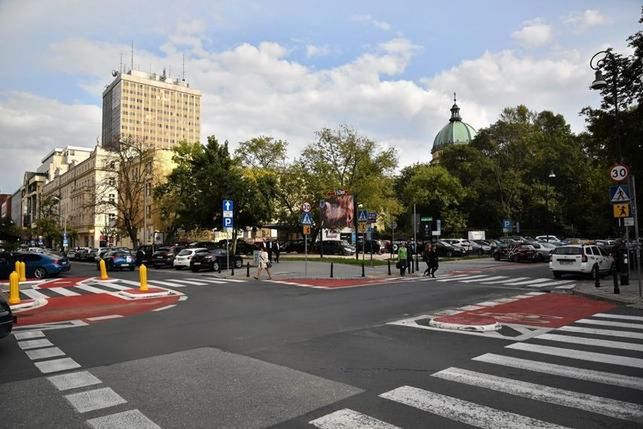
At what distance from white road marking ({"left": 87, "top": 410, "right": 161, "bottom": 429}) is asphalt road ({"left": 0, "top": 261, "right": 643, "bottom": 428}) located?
2 cm

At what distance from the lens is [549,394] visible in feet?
16.9

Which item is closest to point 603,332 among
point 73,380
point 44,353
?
point 73,380

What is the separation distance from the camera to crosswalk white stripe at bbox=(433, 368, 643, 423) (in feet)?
15.1

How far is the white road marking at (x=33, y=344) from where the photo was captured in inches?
327

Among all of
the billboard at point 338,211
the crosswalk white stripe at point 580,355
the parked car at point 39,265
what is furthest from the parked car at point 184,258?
the crosswalk white stripe at point 580,355

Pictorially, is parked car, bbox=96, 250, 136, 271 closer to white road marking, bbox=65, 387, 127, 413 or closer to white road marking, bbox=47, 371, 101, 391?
white road marking, bbox=47, 371, 101, 391

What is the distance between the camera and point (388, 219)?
168 feet

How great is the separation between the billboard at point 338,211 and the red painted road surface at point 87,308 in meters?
Result: 24.3

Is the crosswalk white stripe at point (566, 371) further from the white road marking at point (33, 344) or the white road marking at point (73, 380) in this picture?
the white road marking at point (33, 344)

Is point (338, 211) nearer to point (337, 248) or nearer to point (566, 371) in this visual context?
point (337, 248)

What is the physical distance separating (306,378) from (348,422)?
1.61m

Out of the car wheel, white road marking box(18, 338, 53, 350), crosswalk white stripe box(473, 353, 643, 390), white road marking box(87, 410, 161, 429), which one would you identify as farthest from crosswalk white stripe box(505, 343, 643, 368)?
the car wheel

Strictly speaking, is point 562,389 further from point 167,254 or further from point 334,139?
point 334,139

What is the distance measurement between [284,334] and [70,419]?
4.75 metres
